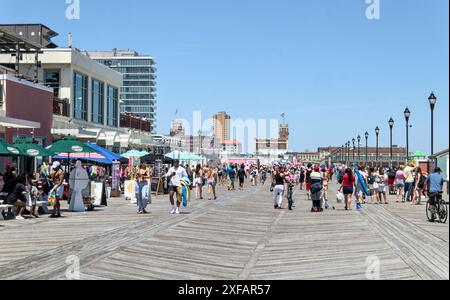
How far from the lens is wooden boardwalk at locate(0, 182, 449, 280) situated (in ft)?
27.6

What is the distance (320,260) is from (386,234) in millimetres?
4519

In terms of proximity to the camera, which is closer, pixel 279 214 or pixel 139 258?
pixel 139 258

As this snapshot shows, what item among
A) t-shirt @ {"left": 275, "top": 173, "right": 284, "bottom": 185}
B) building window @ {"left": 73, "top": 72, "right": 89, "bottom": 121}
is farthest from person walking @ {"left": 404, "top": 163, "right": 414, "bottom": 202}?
building window @ {"left": 73, "top": 72, "right": 89, "bottom": 121}

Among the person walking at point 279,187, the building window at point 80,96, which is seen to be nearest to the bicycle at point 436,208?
the person walking at point 279,187

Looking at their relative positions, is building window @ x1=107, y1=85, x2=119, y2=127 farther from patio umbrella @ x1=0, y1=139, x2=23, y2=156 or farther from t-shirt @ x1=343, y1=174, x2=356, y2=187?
t-shirt @ x1=343, y1=174, x2=356, y2=187

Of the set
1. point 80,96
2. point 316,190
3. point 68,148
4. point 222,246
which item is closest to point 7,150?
point 68,148

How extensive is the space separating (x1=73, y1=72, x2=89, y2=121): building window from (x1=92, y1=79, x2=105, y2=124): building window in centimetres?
223

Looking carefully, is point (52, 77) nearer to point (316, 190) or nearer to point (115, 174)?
point (115, 174)

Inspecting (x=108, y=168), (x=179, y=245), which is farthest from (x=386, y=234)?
(x=108, y=168)

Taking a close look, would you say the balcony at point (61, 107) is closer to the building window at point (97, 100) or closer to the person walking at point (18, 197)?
the building window at point (97, 100)

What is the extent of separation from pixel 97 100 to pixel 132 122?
2280 centimetres

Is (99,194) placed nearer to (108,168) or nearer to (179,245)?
(179,245)

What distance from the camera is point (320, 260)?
379 inches

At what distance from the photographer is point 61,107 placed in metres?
43.6
